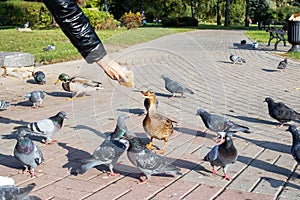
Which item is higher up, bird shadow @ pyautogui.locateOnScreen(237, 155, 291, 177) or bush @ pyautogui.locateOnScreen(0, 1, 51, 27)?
bush @ pyautogui.locateOnScreen(0, 1, 51, 27)

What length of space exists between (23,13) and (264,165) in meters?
34.1

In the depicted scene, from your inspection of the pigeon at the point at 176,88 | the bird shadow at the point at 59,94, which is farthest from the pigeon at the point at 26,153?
the bird shadow at the point at 59,94

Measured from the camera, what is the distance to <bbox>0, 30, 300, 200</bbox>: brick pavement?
14.1 ft

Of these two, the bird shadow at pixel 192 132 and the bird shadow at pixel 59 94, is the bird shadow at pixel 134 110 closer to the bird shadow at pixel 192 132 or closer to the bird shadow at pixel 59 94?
the bird shadow at pixel 192 132

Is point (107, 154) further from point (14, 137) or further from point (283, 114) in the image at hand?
point (283, 114)

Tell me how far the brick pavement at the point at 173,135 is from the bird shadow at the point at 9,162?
1 centimetres

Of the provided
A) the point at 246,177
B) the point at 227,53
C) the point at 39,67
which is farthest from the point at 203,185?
the point at 227,53

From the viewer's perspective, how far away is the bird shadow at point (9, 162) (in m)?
4.89

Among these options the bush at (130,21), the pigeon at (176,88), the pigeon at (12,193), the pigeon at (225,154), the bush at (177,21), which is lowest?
the bush at (177,21)

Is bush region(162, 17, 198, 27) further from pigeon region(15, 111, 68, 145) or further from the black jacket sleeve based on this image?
the black jacket sleeve

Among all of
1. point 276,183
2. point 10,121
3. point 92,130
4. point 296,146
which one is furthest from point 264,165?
point 10,121

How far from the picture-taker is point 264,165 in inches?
197

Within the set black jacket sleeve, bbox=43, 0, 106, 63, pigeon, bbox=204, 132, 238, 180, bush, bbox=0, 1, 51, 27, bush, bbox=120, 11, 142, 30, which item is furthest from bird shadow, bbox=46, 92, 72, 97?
bush, bbox=0, 1, 51, 27

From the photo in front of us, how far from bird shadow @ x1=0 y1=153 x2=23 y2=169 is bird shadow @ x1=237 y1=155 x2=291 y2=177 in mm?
2498
